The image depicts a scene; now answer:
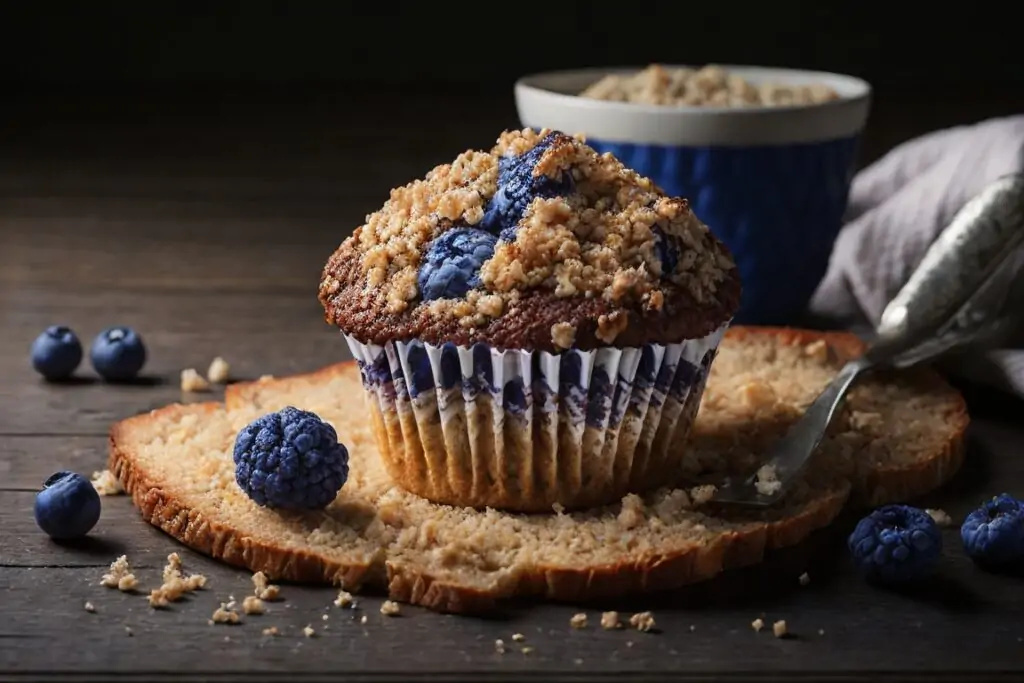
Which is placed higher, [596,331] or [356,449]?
[596,331]

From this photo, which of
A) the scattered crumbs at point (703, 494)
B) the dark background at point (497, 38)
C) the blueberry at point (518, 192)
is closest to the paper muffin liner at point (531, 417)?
the scattered crumbs at point (703, 494)

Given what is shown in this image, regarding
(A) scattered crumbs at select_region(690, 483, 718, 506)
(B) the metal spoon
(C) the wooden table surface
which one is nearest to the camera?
(C) the wooden table surface

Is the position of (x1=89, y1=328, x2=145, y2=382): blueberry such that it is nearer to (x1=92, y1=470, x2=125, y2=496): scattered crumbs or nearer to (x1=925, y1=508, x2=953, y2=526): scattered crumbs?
(x1=92, y1=470, x2=125, y2=496): scattered crumbs

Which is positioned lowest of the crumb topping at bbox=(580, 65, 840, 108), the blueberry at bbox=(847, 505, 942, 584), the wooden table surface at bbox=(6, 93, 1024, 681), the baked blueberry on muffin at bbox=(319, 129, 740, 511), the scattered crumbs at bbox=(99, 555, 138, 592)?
the wooden table surface at bbox=(6, 93, 1024, 681)

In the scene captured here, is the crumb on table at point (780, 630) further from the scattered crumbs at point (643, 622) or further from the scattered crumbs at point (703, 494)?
the scattered crumbs at point (703, 494)

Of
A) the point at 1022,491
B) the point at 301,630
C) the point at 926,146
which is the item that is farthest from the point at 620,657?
the point at 926,146

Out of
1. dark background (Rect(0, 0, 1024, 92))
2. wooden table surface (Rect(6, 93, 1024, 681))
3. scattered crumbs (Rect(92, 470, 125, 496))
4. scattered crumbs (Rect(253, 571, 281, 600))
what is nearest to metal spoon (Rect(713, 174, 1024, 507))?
wooden table surface (Rect(6, 93, 1024, 681))

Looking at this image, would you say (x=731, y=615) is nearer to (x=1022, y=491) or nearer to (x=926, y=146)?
(x=1022, y=491)

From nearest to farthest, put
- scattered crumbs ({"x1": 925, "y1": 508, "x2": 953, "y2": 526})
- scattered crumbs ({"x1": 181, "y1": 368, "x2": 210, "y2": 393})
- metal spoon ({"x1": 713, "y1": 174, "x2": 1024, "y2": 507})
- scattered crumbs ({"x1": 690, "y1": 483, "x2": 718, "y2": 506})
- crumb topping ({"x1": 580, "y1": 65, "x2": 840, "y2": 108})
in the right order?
scattered crumbs ({"x1": 690, "y1": 483, "x2": 718, "y2": 506}) < scattered crumbs ({"x1": 925, "y1": 508, "x2": 953, "y2": 526}) < metal spoon ({"x1": 713, "y1": 174, "x2": 1024, "y2": 507}) < scattered crumbs ({"x1": 181, "y1": 368, "x2": 210, "y2": 393}) < crumb topping ({"x1": 580, "y1": 65, "x2": 840, "y2": 108})
